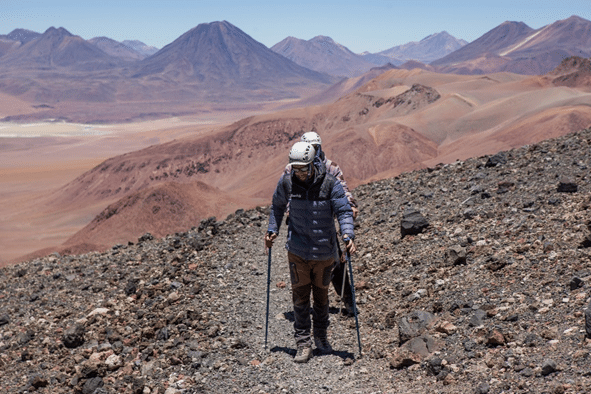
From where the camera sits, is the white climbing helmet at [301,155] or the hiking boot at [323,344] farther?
the hiking boot at [323,344]

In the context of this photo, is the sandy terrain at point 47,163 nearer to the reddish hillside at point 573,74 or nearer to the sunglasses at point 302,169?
the sunglasses at point 302,169

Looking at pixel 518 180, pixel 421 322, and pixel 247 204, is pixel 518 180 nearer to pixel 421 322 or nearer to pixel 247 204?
pixel 421 322

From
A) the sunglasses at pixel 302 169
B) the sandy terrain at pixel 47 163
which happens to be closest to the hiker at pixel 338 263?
the sunglasses at pixel 302 169

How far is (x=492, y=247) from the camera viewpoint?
749 centimetres

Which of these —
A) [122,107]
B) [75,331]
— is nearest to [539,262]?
[75,331]

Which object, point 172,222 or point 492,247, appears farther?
point 172,222

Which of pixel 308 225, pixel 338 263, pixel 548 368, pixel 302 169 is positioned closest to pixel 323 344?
pixel 338 263

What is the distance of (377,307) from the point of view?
24.2 ft

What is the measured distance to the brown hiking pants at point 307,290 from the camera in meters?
5.61

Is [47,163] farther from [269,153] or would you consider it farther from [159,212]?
[159,212]

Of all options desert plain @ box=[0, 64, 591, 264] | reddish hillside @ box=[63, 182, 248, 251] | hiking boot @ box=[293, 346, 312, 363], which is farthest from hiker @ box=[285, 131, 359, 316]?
reddish hillside @ box=[63, 182, 248, 251]

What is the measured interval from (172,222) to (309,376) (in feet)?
65.2

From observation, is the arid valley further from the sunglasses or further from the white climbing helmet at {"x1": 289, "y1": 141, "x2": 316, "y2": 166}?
the white climbing helmet at {"x1": 289, "y1": 141, "x2": 316, "y2": 166}

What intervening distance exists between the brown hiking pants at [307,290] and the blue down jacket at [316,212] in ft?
0.38
